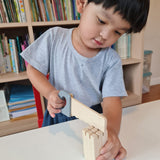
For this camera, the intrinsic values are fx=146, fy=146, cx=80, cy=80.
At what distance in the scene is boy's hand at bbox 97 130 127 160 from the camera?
0.32m

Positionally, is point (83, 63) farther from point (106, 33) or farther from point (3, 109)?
A: point (3, 109)

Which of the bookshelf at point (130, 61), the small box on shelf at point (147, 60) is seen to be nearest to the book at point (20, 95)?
the bookshelf at point (130, 61)

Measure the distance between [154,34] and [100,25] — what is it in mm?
1697

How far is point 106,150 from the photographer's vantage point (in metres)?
0.33

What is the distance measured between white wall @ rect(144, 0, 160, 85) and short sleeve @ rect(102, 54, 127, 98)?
145cm

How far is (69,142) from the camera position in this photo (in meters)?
0.39

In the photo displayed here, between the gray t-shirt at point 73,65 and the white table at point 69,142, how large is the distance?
0.15 metres

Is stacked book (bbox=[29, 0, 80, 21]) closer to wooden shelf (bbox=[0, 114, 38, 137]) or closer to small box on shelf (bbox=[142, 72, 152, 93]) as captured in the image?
wooden shelf (bbox=[0, 114, 38, 137])

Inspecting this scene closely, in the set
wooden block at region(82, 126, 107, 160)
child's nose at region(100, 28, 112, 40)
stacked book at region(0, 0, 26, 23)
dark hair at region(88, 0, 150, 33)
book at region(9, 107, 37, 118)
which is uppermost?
stacked book at region(0, 0, 26, 23)

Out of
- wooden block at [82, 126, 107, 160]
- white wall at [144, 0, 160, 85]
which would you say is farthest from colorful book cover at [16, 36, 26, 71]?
white wall at [144, 0, 160, 85]

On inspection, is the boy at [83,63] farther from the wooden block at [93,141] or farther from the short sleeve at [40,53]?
the wooden block at [93,141]

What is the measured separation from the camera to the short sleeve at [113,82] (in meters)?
0.56

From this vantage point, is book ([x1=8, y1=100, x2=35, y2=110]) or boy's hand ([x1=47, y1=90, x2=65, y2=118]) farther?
book ([x1=8, y1=100, x2=35, y2=110])

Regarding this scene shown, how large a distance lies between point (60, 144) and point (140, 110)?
32 centimetres
